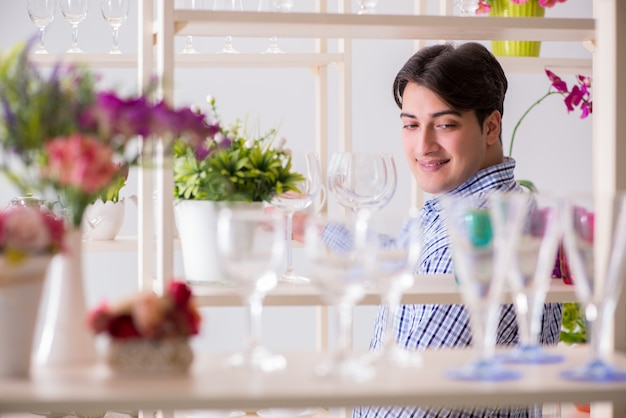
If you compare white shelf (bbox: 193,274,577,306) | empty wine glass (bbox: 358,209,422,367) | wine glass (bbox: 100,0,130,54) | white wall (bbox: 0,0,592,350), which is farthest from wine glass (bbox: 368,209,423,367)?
white wall (bbox: 0,0,592,350)

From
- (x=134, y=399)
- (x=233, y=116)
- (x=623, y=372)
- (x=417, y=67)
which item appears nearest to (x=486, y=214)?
(x=623, y=372)

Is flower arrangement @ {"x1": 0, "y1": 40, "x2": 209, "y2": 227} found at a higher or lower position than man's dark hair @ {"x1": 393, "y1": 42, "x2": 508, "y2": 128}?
lower

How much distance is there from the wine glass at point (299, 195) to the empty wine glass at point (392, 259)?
28.0 inches

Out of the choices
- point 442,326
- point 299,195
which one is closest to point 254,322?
point 299,195

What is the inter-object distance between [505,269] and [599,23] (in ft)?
1.30

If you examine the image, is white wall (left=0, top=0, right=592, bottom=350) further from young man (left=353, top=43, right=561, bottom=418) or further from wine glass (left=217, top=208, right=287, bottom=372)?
wine glass (left=217, top=208, right=287, bottom=372)

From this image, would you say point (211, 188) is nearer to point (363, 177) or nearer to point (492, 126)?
point (363, 177)

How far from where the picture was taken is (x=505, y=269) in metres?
1.09

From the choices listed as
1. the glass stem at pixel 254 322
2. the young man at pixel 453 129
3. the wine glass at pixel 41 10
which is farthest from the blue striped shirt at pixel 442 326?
the wine glass at pixel 41 10

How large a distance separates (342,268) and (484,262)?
152 millimetres

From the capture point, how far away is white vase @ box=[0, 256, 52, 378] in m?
1.04

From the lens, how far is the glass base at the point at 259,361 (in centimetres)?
110

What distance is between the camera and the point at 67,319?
3.67 ft

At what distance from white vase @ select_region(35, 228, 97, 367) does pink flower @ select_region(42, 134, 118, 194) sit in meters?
0.10
